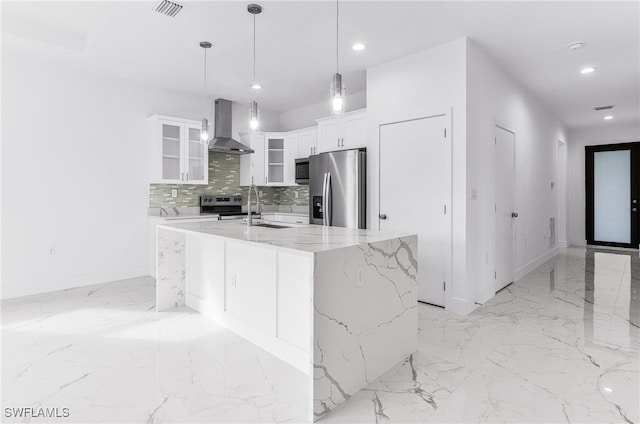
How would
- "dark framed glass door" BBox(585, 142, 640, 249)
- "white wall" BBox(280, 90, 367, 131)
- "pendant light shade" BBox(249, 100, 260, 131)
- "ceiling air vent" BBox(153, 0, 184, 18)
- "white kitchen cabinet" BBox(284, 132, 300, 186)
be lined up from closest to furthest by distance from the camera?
1. "ceiling air vent" BBox(153, 0, 184, 18)
2. "pendant light shade" BBox(249, 100, 260, 131)
3. "white wall" BBox(280, 90, 367, 131)
4. "white kitchen cabinet" BBox(284, 132, 300, 186)
5. "dark framed glass door" BBox(585, 142, 640, 249)

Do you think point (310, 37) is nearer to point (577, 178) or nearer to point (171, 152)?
point (171, 152)

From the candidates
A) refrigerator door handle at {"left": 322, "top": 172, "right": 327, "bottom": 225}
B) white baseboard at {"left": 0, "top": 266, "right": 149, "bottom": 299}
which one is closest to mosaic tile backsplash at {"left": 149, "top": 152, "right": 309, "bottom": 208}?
white baseboard at {"left": 0, "top": 266, "right": 149, "bottom": 299}

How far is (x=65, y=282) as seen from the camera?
4258 millimetres

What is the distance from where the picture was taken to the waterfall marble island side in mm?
1838

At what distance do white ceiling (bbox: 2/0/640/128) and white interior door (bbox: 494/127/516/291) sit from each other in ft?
3.05

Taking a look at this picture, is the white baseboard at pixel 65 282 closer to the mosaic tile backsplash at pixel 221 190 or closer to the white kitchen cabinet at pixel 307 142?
the mosaic tile backsplash at pixel 221 190

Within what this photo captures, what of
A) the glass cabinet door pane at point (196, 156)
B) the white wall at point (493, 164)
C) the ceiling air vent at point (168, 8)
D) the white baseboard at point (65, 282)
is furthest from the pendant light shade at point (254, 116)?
the white baseboard at point (65, 282)

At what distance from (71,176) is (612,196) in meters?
9.94

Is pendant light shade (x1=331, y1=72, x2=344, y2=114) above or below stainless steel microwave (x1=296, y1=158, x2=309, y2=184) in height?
above

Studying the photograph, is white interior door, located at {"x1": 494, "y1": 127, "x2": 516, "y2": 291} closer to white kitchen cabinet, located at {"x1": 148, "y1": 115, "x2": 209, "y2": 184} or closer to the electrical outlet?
the electrical outlet

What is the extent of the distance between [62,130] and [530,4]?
201 inches

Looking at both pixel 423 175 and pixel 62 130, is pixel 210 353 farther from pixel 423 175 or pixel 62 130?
pixel 62 130

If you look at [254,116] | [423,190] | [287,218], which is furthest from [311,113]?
[254,116]

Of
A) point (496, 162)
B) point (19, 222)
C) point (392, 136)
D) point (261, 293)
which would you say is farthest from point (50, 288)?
point (496, 162)
